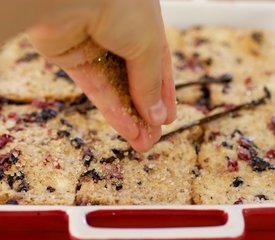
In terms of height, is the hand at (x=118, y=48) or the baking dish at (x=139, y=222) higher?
the hand at (x=118, y=48)

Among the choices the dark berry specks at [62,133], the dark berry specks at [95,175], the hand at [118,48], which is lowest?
the dark berry specks at [95,175]

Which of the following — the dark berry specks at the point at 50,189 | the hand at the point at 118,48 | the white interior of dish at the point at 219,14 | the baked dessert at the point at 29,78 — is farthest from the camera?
the white interior of dish at the point at 219,14

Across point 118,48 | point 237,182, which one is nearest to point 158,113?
point 118,48

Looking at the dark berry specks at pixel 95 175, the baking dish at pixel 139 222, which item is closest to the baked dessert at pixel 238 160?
the baking dish at pixel 139 222

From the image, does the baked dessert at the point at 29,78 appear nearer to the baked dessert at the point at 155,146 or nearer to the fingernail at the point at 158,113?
the baked dessert at the point at 155,146

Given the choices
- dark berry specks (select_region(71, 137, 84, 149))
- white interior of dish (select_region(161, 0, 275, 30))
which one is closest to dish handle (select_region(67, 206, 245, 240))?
dark berry specks (select_region(71, 137, 84, 149))

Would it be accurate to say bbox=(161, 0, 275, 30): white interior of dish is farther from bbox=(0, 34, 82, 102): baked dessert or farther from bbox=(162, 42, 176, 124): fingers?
bbox=(162, 42, 176, 124): fingers

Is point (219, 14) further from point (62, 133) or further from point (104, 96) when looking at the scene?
point (104, 96)

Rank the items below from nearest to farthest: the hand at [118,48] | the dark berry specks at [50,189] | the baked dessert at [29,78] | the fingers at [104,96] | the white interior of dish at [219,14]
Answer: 1. the hand at [118,48]
2. the fingers at [104,96]
3. the dark berry specks at [50,189]
4. the baked dessert at [29,78]
5. the white interior of dish at [219,14]
